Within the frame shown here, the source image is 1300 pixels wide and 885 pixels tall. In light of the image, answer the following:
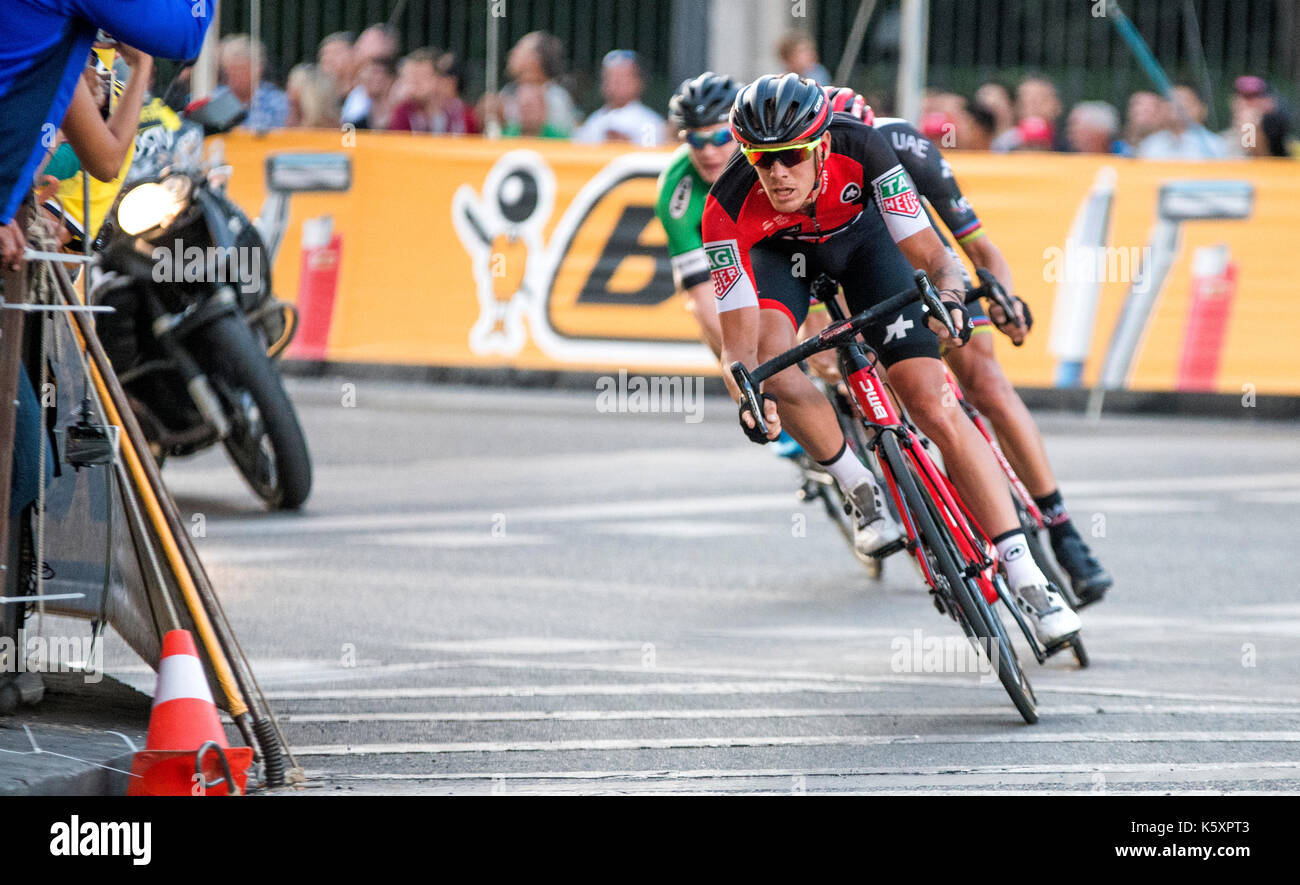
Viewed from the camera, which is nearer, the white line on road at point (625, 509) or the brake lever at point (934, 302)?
the brake lever at point (934, 302)

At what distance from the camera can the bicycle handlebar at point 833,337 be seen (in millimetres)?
5891

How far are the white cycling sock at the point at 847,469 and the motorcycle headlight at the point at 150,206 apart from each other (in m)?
3.96

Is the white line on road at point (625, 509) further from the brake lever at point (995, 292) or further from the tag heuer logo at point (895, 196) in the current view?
the tag heuer logo at point (895, 196)

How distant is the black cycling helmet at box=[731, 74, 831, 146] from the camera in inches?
234

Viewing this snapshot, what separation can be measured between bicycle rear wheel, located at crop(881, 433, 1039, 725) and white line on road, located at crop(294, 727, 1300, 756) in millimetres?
148

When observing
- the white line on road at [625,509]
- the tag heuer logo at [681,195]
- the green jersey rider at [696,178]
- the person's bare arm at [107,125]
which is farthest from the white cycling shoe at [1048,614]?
the white line on road at [625,509]

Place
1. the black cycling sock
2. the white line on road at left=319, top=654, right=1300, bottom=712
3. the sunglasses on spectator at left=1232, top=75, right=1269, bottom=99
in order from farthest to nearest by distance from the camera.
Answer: the sunglasses on spectator at left=1232, top=75, right=1269, bottom=99 → the black cycling sock → the white line on road at left=319, top=654, right=1300, bottom=712

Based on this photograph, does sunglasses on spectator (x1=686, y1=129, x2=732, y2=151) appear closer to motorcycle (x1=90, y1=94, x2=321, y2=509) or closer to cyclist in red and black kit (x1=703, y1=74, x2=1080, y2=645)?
cyclist in red and black kit (x1=703, y1=74, x2=1080, y2=645)

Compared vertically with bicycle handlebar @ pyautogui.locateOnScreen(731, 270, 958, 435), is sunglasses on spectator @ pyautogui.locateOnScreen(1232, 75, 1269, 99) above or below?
above

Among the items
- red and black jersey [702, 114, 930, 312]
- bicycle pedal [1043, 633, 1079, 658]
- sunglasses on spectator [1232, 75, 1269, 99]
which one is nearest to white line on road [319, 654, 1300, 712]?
bicycle pedal [1043, 633, 1079, 658]

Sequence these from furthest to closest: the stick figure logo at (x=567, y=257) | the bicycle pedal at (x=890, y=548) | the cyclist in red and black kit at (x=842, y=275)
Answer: the stick figure logo at (x=567, y=257)
the bicycle pedal at (x=890, y=548)
the cyclist in red and black kit at (x=842, y=275)

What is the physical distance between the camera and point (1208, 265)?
558 inches
